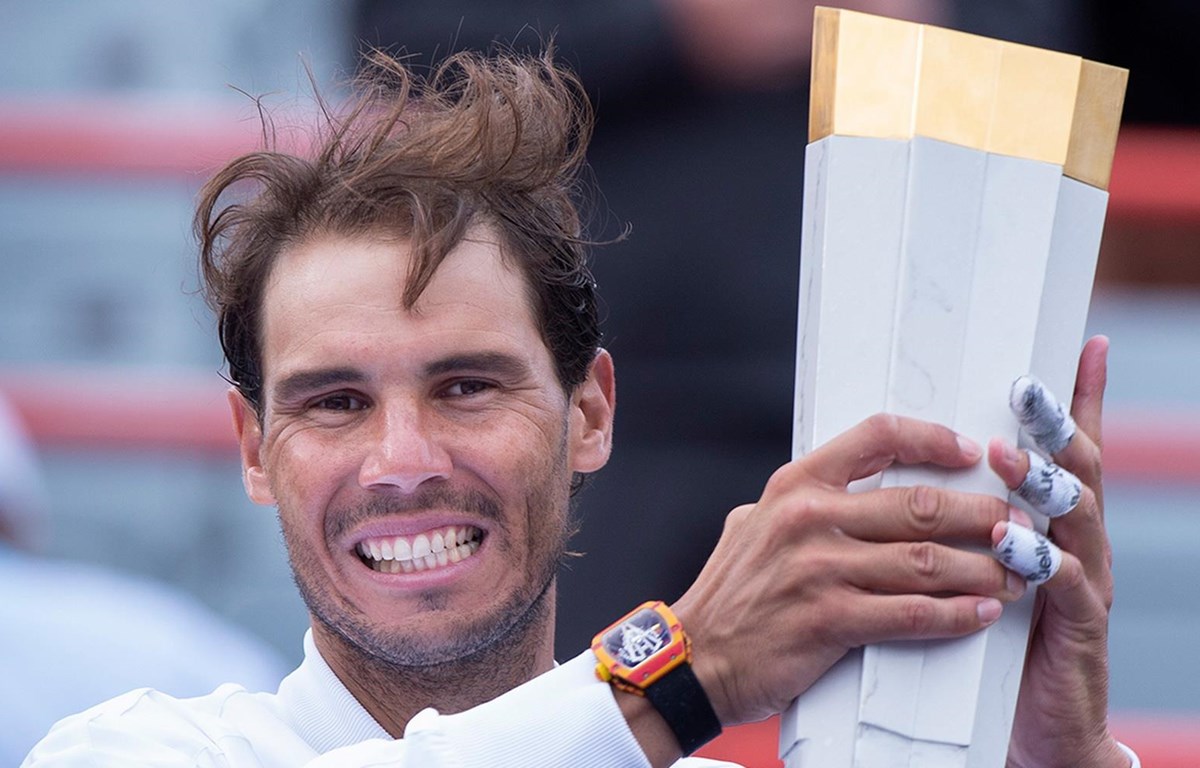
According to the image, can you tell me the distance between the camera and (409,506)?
81.5 inches

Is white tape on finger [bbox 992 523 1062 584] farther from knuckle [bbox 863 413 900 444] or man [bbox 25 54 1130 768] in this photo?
knuckle [bbox 863 413 900 444]

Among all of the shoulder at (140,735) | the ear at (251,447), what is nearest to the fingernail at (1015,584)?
the shoulder at (140,735)

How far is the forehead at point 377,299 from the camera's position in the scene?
209 cm

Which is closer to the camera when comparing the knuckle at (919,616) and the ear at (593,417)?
the knuckle at (919,616)

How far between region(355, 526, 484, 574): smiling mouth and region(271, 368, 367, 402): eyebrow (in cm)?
19

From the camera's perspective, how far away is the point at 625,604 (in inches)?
126

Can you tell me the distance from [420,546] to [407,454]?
0.40 feet

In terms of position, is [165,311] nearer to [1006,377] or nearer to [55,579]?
[55,579]

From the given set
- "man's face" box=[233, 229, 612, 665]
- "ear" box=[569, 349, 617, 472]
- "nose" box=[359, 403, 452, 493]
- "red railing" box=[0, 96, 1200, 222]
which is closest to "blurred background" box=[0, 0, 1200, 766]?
"red railing" box=[0, 96, 1200, 222]

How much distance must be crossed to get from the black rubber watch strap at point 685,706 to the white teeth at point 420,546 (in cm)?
54

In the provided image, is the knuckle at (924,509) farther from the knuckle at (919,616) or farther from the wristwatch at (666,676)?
the wristwatch at (666,676)

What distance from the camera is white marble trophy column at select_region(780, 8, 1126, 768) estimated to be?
61.4 inches

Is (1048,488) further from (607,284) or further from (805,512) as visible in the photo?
(607,284)

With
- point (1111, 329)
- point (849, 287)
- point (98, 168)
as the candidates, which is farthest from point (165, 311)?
point (849, 287)
